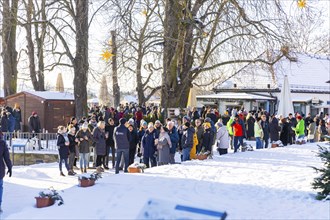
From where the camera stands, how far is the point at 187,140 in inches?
706

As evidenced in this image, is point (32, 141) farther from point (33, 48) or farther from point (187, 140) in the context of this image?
point (33, 48)

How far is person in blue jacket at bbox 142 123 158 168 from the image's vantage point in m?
17.2

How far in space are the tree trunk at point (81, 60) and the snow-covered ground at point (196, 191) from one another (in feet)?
33.7

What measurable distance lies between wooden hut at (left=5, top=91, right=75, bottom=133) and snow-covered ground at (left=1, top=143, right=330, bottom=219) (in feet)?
29.4

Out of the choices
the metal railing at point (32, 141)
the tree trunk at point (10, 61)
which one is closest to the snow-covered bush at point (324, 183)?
the metal railing at point (32, 141)

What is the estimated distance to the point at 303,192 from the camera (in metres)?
11.8

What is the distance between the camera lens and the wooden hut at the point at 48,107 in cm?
2669

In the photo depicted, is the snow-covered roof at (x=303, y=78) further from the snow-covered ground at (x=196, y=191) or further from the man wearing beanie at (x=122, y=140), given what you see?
the snow-covered ground at (x=196, y=191)

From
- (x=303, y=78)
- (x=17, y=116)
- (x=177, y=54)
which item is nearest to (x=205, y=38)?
(x=177, y=54)

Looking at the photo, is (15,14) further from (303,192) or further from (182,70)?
→ (303,192)

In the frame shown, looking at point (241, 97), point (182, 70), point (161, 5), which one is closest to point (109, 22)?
point (161, 5)

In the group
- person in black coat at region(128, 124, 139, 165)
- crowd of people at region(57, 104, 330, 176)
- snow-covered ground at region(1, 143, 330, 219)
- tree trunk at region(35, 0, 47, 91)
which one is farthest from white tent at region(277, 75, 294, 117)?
tree trunk at region(35, 0, 47, 91)

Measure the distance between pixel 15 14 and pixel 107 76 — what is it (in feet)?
21.2

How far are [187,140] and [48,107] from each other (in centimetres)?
1105
